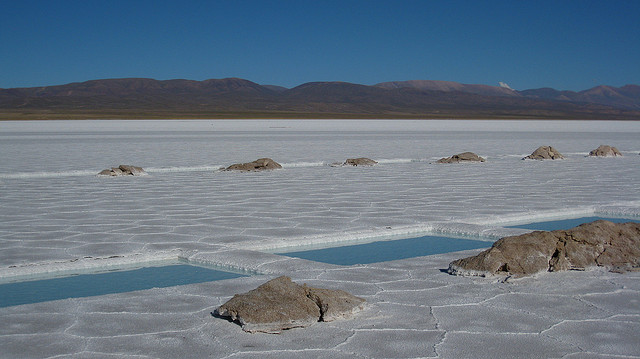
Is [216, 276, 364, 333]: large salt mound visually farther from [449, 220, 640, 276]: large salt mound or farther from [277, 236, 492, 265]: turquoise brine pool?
[277, 236, 492, 265]: turquoise brine pool

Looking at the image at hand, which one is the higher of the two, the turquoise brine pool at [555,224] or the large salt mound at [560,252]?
the large salt mound at [560,252]

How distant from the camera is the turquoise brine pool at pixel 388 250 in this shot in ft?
13.8

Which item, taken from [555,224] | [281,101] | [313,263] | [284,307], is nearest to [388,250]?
[313,263]

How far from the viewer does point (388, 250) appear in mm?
4426

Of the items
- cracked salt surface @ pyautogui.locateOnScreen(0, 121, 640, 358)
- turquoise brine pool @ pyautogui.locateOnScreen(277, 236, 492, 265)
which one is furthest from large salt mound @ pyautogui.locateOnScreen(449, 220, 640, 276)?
turquoise brine pool @ pyautogui.locateOnScreen(277, 236, 492, 265)

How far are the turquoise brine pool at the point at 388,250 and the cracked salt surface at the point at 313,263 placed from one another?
0.18 m

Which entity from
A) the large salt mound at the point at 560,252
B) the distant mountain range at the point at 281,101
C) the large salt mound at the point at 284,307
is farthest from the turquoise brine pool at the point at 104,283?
the distant mountain range at the point at 281,101

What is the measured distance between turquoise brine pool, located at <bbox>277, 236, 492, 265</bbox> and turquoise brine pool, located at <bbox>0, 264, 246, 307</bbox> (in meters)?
0.69

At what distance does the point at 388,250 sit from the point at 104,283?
1686 millimetres

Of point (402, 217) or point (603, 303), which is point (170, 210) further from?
point (603, 303)

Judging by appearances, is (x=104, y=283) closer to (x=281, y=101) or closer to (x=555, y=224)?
(x=555, y=224)

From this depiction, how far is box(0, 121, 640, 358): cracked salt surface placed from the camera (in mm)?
2604

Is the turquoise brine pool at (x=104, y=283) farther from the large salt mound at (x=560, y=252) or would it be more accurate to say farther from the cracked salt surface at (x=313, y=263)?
the large salt mound at (x=560, y=252)

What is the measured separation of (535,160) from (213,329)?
10236 millimetres
